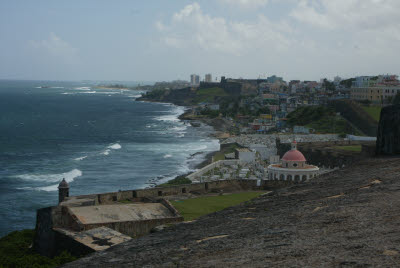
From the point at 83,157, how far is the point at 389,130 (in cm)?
4752

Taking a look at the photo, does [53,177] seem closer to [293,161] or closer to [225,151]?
[293,161]

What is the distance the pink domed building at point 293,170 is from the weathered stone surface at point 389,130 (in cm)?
2048

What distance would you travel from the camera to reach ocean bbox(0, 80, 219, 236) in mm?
36609

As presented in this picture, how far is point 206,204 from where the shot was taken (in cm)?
2288

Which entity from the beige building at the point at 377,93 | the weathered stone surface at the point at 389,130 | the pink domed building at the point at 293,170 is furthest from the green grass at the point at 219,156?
the weathered stone surface at the point at 389,130

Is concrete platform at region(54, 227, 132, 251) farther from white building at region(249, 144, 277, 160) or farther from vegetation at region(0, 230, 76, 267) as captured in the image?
white building at region(249, 144, 277, 160)

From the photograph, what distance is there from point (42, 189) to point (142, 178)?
8.72 m

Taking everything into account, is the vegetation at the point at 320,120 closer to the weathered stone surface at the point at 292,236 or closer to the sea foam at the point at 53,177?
the sea foam at the point at 53,177

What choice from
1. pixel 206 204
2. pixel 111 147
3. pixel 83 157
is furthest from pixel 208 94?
pixel 206 204

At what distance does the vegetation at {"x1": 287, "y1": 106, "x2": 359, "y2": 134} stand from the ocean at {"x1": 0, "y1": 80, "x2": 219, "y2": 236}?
15.3 meters

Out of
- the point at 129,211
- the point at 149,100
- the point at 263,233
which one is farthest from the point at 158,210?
the point at 149,100

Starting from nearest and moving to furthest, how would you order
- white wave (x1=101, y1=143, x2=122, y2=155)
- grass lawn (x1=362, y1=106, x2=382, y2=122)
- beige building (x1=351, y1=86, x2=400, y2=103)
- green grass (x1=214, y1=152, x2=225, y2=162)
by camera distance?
green grass (x1=214, y1=152, x2=225, y2=162) → white wave (x1=101, y1=143, x2=122, y2=155) → grass lawn (x1=362, y1=106, x2=382, y2=122) → beige building (x1=351, y1=86, x2=400, y2=103)

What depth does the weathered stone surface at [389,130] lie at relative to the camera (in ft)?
31.1

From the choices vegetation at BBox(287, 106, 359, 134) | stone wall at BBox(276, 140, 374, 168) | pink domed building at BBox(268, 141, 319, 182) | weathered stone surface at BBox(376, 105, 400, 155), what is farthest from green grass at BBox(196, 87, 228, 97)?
weathered stone surface at BBox(376, 105, 400, 155)
